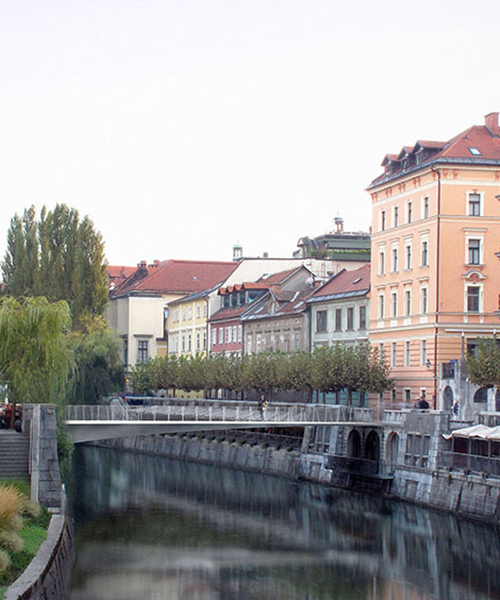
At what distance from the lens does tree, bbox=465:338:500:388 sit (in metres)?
53.6

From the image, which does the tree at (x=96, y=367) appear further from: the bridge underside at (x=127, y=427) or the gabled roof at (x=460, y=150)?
the gabled roof at (x=460, y=150)

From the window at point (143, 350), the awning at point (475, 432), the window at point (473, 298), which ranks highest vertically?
the window at point (473, 298)

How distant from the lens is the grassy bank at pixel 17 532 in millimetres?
25734

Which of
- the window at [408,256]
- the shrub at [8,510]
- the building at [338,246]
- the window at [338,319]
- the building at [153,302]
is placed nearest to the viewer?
the shrub at [8,510]

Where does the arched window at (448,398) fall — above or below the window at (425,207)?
below

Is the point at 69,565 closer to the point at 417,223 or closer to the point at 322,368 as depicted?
the point at 322,368

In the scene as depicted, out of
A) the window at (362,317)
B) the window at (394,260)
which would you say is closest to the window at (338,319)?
the window at (362,317)

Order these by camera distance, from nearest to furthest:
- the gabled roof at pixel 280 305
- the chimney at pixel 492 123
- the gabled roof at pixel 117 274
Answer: the chimney at pixel 492 123, the gabled roof at pixel 280 305, the gabled roof at pixel 117 274

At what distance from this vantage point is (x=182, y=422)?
53.9 m

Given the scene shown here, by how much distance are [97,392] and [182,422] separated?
24136mm

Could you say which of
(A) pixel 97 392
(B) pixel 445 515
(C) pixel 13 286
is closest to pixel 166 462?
(A) pixel 97 392

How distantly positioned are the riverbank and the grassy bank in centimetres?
1860

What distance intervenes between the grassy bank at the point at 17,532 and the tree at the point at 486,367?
24890 mm

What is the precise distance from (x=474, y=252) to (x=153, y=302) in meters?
49.5
